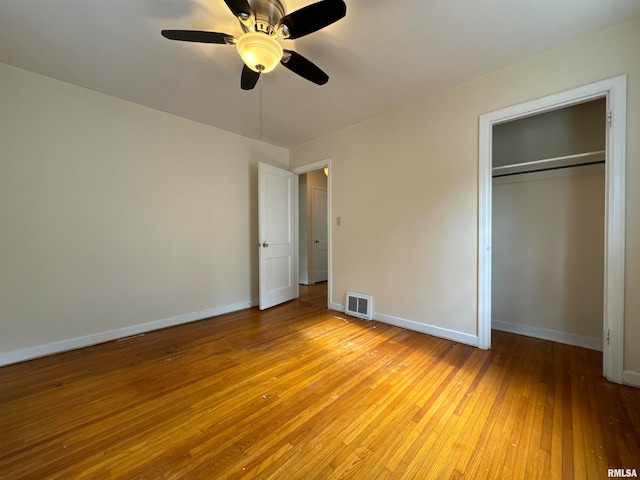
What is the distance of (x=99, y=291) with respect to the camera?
104 inches

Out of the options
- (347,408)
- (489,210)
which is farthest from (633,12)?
(347,408)

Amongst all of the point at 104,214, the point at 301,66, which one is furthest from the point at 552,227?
the point at 104,214

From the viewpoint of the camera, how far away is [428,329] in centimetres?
278

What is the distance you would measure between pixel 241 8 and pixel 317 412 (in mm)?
2351

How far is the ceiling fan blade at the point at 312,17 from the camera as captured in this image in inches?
50.1

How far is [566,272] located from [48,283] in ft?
16.5

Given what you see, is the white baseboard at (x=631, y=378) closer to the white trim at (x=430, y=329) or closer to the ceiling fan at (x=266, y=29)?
the white trim at (x=430, y=329)

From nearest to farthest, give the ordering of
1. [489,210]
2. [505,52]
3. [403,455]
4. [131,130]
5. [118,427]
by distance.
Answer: [403,455] → [118,427] → [505,52] → [489,210] → [131,130]

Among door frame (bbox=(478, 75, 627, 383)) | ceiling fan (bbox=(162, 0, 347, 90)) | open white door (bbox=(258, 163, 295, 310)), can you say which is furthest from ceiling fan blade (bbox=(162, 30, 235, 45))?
door frame (bbox=(478, 75, 627, 383))

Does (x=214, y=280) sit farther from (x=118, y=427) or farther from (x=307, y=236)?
(x=307, y=236)

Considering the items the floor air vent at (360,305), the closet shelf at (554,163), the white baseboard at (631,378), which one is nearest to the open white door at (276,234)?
the floor air vent at (360,305)

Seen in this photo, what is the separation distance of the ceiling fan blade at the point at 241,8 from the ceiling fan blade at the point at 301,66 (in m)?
0.29

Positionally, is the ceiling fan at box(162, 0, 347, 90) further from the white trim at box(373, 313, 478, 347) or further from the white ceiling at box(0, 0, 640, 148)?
the white trim at box(373, 313, 478, 347)

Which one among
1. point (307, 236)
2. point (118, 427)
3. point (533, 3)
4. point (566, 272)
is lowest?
point (118, 427)
